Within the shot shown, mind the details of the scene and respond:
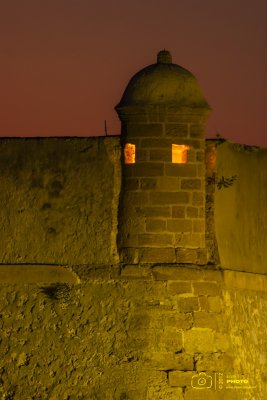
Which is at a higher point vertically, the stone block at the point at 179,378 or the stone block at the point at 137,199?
the stone block at the point at 137,199

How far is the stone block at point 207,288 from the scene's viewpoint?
12.7 metres

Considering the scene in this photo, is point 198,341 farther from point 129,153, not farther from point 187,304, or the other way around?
point 129,153

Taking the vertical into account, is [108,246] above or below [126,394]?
above

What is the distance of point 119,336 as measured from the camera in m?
12.6

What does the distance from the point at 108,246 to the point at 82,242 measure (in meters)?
0.26

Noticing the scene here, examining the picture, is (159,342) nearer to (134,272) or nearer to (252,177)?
(134,272)

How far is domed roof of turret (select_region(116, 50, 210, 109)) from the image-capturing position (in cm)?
1274

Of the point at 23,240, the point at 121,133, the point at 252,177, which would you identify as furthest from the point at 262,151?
the point at 23,240

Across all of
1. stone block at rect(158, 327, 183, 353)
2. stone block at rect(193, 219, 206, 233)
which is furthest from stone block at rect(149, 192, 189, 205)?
stone block at rect(158, 327, 183, 353)

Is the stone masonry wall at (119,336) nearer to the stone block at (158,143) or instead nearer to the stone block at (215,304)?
the stone block at (215,304)

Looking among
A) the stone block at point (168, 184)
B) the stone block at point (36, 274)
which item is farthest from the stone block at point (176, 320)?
the stone block at point (168, 184)

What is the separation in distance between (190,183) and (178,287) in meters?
1.05

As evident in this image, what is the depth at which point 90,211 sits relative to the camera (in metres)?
12.8

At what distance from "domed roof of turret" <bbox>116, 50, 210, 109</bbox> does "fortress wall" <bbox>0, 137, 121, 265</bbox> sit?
0.52 meters
